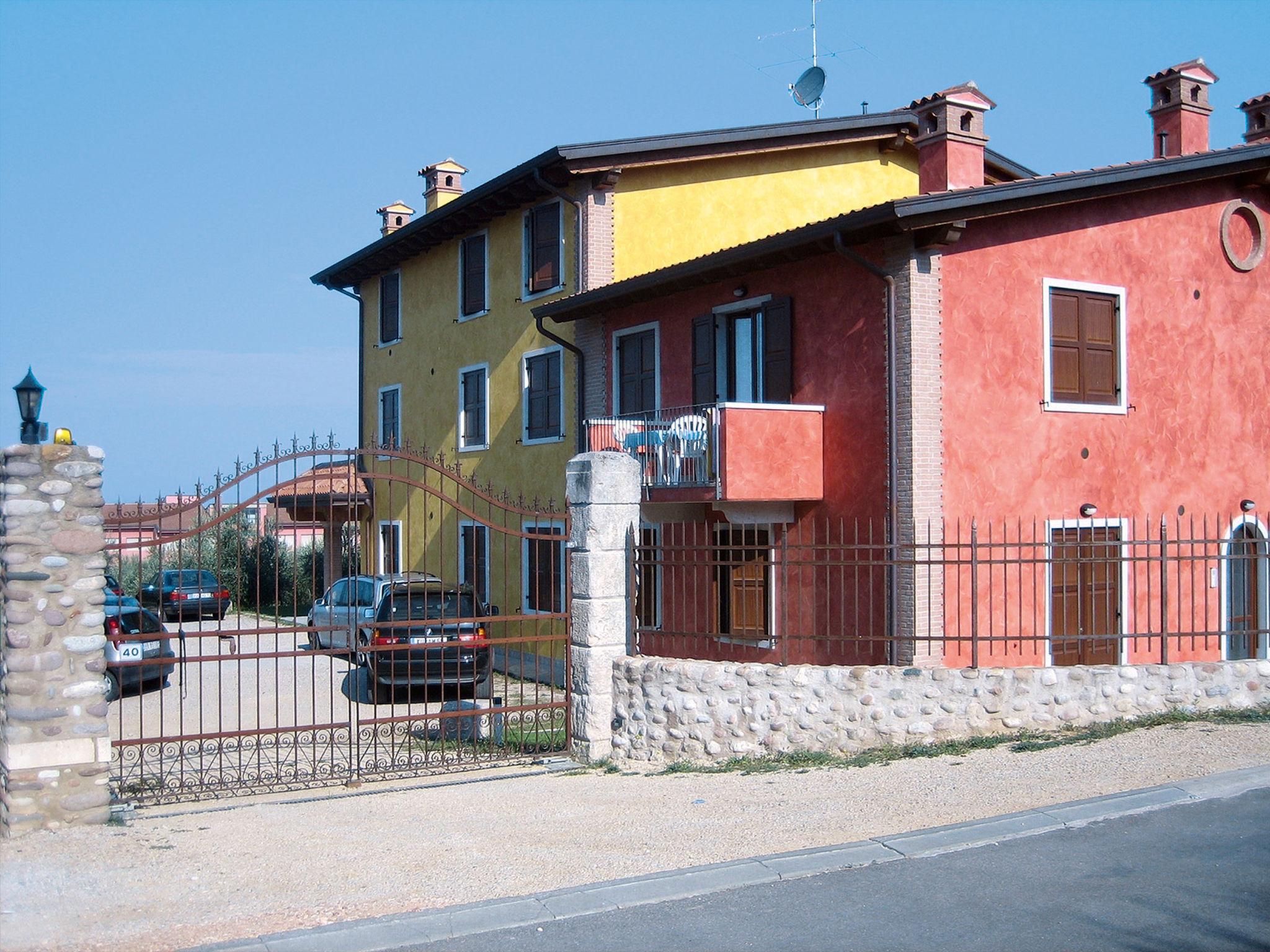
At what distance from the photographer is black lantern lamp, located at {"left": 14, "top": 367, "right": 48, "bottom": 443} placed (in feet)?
25.3

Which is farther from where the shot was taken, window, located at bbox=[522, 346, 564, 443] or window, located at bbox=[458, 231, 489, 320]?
window, located at bbox=[458, 231, 489, 320]

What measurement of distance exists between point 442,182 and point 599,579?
60.1 ft

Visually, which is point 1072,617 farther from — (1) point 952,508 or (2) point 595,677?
(2) point 595,677

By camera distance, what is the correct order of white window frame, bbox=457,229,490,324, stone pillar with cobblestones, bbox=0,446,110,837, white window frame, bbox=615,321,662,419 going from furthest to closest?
white window frame, bbox=457,229,490,324 < white window frame, bbox=615,321,662,419 < stone pillar with cobblestones, bbox=0,446,110,837

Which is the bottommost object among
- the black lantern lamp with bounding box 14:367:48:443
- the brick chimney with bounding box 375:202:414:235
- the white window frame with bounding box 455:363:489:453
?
the black lantern lamp with bounding box 14:367:48:443

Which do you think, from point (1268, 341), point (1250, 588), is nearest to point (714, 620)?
point (1250, 588)

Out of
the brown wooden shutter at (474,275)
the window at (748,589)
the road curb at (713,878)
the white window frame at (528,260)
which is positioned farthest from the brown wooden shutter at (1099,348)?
the brown wooden shutter at (474,275)

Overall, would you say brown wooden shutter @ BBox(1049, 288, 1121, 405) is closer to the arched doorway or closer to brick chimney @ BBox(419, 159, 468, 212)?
the arched doorway

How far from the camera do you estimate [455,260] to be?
23.1 metres

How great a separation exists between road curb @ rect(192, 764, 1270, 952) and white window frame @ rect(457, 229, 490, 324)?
1627cm

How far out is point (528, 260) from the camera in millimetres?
20312

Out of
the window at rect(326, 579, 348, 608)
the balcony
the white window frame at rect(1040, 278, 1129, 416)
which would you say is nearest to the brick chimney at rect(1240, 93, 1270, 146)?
the white window frame at rect(1040, 278, 1129, 416)

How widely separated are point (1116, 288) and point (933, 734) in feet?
24.5

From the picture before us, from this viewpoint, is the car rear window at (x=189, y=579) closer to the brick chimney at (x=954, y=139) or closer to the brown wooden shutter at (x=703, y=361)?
the brown wooden shutter at (x=703, y=361)
